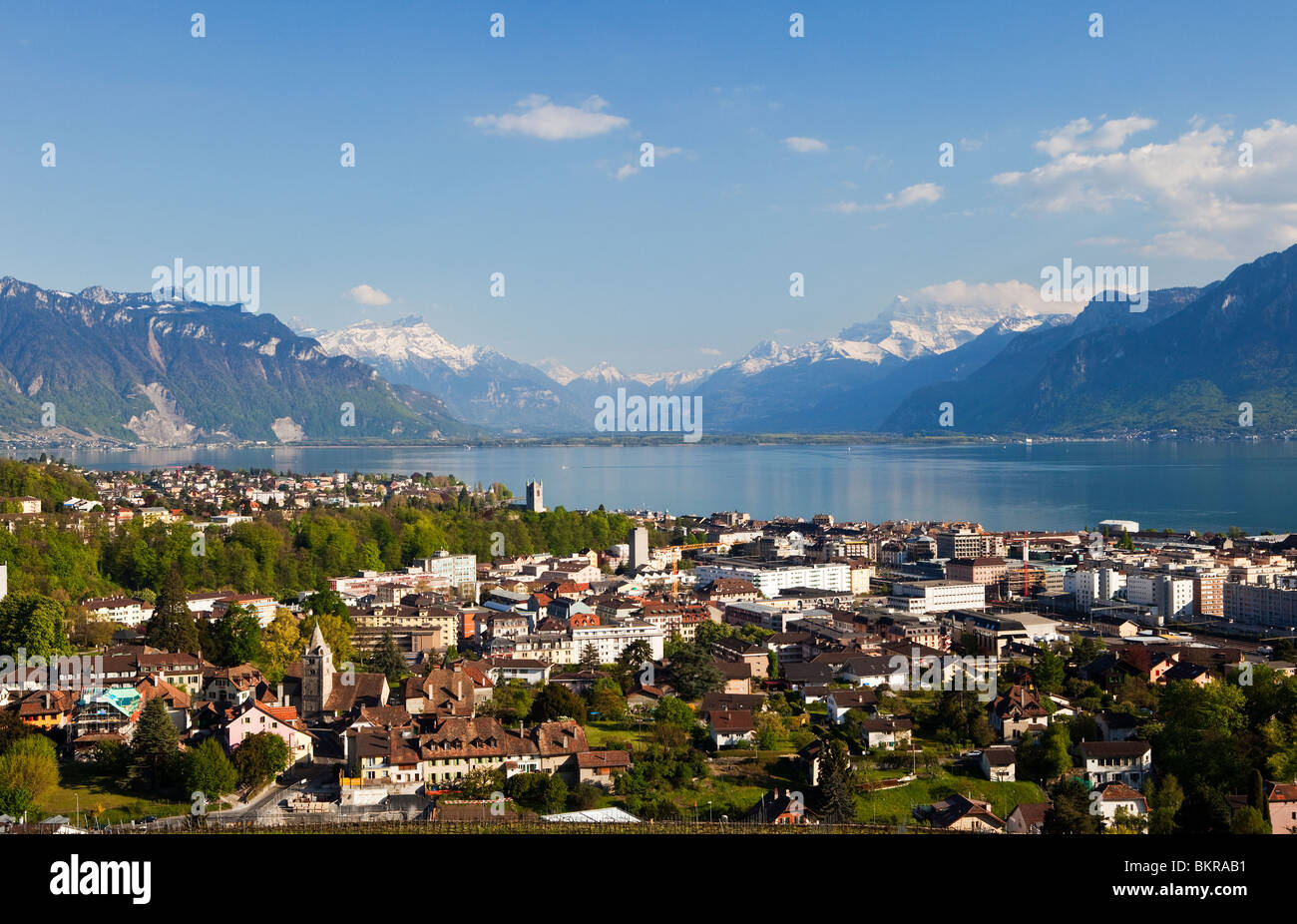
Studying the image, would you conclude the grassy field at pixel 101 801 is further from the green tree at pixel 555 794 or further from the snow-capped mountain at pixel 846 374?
the snow-capped mountain at pixel 846 374

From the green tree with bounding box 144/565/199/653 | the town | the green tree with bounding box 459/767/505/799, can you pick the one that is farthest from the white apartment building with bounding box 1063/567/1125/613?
the green tree with bounding box 144/565/199/653

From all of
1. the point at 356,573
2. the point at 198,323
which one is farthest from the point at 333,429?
the point at 356,573

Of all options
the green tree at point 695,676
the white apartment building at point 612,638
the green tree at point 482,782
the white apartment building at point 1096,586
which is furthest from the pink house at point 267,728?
the white apartment building at point 1096,586

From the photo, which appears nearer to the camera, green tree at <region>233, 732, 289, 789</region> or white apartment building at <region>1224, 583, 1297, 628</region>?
green tree at <region>233, 732, 289, 789</region>

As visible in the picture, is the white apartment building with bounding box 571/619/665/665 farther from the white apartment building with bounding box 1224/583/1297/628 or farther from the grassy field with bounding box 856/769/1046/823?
the white apartment building with bounding box 1224/583/1297/628

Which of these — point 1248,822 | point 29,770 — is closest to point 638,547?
point 29,770
